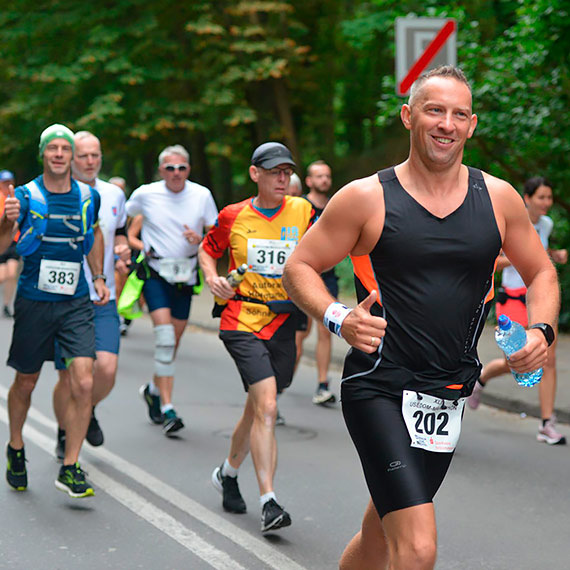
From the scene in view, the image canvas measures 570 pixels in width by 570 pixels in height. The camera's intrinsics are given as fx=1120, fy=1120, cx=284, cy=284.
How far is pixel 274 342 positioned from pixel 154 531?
1.24 meters

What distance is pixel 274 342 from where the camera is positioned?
20.6ft

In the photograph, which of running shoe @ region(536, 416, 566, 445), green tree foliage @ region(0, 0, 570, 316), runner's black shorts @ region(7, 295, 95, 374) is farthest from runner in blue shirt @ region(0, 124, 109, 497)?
green tree foliage @ region(0, 0, 570, 316)

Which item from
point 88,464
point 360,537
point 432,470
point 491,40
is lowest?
point 88,464

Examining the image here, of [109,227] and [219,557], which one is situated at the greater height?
[109,227]

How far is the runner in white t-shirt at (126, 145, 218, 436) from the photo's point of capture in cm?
876

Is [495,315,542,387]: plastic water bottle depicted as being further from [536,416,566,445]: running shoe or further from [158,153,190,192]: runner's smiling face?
[158,153,190,192]: runner's smiling face

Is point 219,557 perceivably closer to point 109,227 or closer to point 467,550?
point 467,550

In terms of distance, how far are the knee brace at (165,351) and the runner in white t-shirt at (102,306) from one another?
93 centimetres

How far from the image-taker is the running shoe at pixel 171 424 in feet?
27.0

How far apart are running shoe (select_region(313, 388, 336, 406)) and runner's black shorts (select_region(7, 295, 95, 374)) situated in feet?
11.9

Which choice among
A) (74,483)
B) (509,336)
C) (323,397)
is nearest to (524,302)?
(323,397)

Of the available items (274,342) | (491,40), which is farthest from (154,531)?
(491,40)

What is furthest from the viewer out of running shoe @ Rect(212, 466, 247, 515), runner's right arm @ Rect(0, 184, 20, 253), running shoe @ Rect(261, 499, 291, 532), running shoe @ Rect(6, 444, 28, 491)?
running shoe @ Rect(6, 444, 28, 491)

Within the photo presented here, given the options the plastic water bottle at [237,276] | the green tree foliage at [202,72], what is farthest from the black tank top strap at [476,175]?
the green tree foliage at [202,72]
